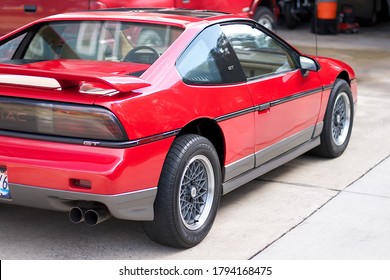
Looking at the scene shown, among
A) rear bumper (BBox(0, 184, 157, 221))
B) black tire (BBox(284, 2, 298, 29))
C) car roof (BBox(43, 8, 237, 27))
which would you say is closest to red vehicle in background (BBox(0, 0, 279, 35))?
car roof (BBox(43, 8, 237, 27))

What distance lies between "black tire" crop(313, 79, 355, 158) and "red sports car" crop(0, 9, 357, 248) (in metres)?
0.47

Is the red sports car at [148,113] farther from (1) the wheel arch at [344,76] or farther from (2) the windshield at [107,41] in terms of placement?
(1) the wheel arch at [344,76]

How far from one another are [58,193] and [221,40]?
1.72 meters

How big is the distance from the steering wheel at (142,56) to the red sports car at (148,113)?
10 mm

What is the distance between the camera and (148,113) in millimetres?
4410

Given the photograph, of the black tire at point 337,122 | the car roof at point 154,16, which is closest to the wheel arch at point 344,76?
the black tire at point 337,122

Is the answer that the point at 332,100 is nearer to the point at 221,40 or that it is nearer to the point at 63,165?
the point at 221,40

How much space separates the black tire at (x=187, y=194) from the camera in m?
4.50

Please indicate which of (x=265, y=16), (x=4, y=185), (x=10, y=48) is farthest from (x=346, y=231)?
(x=265, y=16)

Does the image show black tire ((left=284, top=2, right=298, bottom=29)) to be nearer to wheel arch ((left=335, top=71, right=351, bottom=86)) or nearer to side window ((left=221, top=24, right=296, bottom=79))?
wheel arch ((left=335, top=71, right=351, bottom=86))

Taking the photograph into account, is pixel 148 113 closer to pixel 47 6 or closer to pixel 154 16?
pixel 154 16

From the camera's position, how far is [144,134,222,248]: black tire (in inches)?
177
